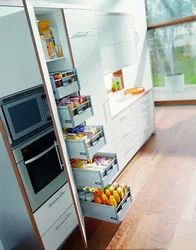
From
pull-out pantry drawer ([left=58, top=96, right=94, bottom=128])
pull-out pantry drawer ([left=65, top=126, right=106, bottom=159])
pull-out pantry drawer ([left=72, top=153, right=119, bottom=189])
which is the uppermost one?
pull-out pantry drawer ([left=58, top=96, right=94, bottom=128])

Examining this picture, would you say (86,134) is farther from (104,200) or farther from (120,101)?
(120,101)

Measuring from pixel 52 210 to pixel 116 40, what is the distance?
244 cm

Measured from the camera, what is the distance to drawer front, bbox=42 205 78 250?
190cm

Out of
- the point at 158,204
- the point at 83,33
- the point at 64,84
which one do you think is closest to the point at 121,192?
the point at 158,204

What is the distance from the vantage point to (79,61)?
7.23 ft

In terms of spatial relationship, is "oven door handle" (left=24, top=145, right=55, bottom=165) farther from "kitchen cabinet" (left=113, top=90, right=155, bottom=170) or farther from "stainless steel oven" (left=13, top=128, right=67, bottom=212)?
"kitchen cabinet" (left=113, top=90, right=155, bottom=170)

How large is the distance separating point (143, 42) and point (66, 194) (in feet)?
12.6

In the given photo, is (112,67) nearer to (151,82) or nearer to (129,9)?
(129,9)

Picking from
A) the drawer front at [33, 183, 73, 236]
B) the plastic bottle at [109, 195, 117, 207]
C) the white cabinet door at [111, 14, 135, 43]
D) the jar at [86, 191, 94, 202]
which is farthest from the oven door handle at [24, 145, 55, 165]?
the white cabinet door at [111, 14, 135, 43]

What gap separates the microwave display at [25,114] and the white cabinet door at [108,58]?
1460 mm

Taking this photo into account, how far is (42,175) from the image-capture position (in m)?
1.87

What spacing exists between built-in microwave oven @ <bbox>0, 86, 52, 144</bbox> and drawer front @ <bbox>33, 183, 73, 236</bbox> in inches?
24.0

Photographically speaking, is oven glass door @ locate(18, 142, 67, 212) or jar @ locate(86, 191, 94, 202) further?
jar @ locate(86, 191, 94, 202)

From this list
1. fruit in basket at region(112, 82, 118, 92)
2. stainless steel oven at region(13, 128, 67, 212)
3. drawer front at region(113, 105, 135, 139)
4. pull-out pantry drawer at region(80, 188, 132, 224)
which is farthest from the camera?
fruit in basket at region(112, 82, 118, 92)
